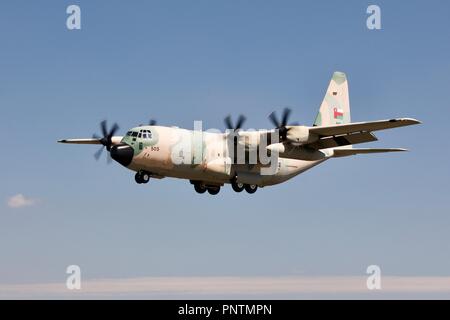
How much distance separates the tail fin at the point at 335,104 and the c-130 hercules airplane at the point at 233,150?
8.59 feet

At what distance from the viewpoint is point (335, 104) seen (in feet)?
145

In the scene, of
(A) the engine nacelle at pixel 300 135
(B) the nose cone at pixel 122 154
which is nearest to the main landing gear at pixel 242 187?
(A) the engine nacelle at pixel 300 135

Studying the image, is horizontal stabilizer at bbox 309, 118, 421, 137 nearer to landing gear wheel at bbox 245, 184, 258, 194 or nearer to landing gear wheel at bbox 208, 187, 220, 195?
landing gear wheel at bbox 245, 184, 258, 194

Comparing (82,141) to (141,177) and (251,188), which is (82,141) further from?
(251,188)

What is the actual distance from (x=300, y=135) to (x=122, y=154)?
32.5 feet

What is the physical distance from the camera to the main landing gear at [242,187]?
125 ft

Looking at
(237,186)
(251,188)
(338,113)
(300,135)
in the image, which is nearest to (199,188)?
(237,186)

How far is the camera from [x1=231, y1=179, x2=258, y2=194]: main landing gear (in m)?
38.2

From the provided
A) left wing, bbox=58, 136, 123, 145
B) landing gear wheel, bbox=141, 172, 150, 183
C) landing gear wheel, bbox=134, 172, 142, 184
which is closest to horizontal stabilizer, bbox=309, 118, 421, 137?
landing gear wheel, bbox=141, 172, 150, 183

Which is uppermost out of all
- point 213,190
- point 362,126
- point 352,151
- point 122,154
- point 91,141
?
point 91,141

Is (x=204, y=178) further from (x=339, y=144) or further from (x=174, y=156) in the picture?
(x=339, y=144)
